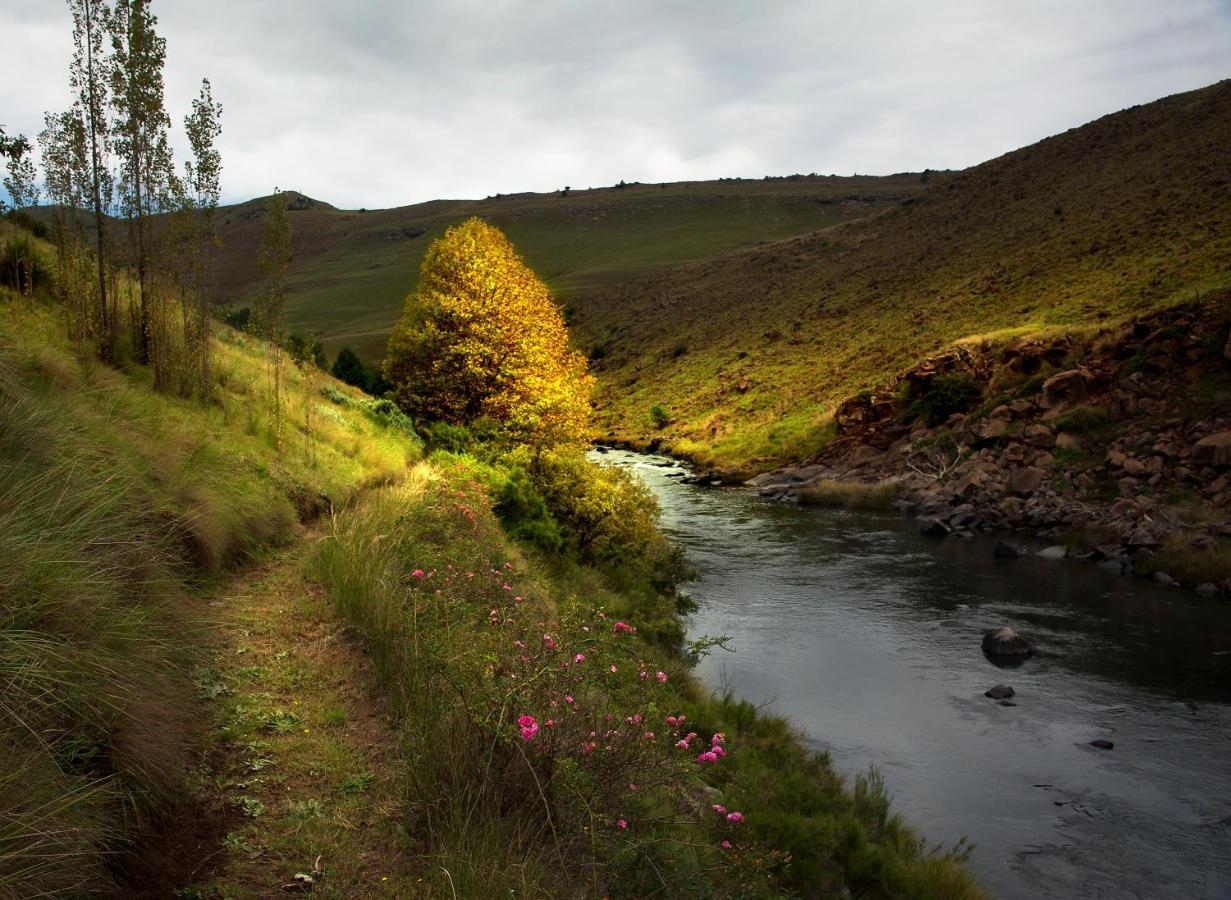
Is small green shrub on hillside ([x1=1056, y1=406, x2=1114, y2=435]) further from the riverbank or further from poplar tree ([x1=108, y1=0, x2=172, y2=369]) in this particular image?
poplar tree ([x1=108, y1=0, x2=172, y2=369])

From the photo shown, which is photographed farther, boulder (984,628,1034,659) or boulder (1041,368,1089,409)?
boulder (1041,368,1089,409)

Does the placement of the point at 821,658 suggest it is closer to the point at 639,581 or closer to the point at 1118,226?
the point at 639,581

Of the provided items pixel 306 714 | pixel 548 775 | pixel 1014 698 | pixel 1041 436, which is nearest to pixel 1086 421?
pixel 1041 436

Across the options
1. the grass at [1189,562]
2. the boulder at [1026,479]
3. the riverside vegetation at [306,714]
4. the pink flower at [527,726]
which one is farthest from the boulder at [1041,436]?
the pink flower at [527,726]

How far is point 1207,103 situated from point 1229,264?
96.3 ft

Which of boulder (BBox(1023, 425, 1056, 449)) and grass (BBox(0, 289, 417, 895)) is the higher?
grass (BBox(0, 289, 417, 895))

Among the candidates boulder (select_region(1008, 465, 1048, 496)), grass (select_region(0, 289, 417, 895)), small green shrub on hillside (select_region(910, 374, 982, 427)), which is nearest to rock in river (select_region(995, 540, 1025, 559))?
boulder (select_region(1008, 465, 1048, 496))

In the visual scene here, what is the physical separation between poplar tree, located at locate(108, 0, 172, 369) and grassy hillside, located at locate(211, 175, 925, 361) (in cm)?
7968

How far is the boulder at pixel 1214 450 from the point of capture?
22938 millimetres

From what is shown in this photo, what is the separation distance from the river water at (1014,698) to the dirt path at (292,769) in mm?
7441

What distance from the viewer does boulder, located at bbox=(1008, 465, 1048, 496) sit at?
27016 millimetres

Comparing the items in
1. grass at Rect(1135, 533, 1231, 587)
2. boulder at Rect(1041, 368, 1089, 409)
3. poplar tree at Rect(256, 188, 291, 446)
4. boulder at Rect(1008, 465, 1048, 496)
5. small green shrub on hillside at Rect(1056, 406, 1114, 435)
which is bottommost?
grass at Rect(1135, 533, 1231, 587)

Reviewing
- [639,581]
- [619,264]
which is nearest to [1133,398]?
[639,581]

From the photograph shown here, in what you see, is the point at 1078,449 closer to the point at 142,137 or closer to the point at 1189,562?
the point at 1189,562
